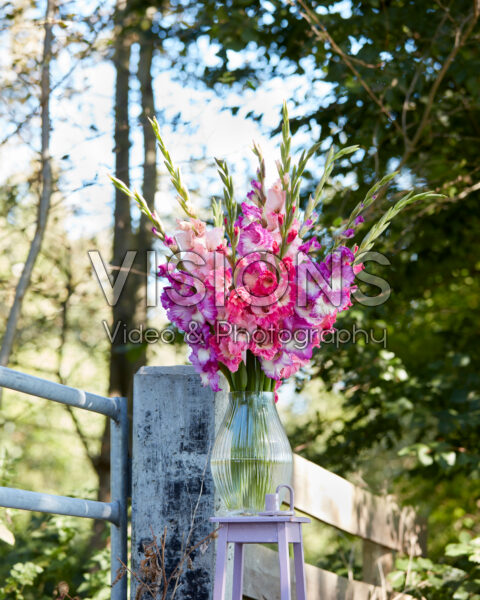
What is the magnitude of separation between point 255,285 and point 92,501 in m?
0.66

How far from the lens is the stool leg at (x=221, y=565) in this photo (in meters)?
1.54

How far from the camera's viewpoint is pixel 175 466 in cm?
185

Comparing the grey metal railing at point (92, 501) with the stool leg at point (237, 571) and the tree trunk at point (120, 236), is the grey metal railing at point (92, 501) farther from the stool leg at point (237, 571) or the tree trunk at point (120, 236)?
the tree trunk at point (120, 236)

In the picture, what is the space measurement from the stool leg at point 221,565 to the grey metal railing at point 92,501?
0.35 m

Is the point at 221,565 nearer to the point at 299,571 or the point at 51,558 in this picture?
the point at 299,571

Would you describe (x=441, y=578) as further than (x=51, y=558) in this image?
No

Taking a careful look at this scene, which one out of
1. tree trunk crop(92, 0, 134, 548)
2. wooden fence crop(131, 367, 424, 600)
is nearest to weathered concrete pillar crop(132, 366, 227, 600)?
wooden fence crop(131, 367, 424, 600)

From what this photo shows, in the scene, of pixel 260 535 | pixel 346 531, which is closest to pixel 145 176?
pixel 346 531

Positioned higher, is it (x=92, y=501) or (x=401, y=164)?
(x=401, y=164)

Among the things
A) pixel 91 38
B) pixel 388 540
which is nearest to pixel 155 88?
pixel 91 38

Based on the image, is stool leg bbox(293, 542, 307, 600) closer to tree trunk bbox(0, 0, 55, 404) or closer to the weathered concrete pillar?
the weathered concrete pillar

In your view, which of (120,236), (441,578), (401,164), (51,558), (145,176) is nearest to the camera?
(441,578)

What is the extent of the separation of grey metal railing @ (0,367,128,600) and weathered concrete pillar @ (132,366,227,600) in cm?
5

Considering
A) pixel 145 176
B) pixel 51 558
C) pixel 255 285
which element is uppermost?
pixel 145 176
